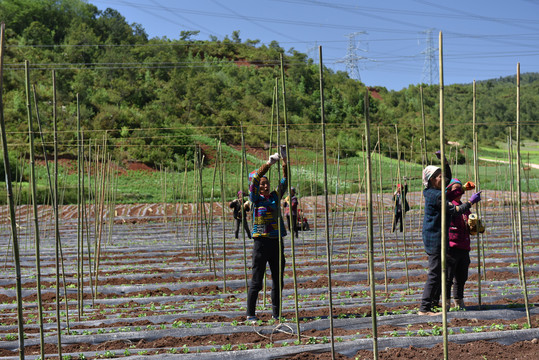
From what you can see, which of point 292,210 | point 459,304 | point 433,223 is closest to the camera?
point 292,210

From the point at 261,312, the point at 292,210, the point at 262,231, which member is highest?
the point at 292,210

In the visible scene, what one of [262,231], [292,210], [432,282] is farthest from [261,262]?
[432,282]

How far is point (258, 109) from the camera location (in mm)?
36281

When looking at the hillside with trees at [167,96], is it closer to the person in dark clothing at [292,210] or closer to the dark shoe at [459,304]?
the person in dark clothing at [292,210]

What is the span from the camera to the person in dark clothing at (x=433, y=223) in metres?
4.31

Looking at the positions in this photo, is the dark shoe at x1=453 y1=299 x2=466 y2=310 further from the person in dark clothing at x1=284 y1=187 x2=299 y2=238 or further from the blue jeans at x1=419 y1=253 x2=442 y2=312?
the person in dark clothing at x1=284 y1=187 x2=299 y2=238

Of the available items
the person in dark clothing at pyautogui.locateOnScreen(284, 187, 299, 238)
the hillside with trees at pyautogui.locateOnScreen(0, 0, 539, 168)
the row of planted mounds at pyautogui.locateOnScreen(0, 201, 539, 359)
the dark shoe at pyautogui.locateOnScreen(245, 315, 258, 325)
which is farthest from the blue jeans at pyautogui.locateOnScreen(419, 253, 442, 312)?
the hillside with trees at pyautogui.locateOnScreen(0, 0, 539, 168)

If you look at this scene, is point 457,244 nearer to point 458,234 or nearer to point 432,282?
point 458,234

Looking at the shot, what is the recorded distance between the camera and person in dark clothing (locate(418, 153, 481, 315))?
170 inches

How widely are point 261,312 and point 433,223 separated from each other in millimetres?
1743

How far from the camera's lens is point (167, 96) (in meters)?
34.2

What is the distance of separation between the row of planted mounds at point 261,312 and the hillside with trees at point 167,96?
14535 millimetres

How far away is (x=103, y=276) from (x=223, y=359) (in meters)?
4.72

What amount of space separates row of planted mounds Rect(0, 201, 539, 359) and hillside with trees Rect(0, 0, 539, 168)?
14.5 meters
